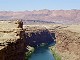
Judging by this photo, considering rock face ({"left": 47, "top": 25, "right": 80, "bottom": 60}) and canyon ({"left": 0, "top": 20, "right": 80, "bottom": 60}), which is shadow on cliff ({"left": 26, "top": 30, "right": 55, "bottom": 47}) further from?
rock face ({"left": 47, "top": 25, "right": 80, "bottom": 60})

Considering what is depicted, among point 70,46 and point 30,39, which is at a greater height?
point 70,46

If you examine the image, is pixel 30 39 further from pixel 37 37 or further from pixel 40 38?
pixel 40 38

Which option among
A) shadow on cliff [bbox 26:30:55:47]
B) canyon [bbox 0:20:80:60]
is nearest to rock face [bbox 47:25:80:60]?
canyon [bbox 0:20:80:60]

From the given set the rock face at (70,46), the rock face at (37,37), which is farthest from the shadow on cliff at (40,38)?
the rock face at (70,46)

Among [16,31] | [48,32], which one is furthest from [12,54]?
[48,32]

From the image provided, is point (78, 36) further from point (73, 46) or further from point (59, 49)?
point (59, 49)

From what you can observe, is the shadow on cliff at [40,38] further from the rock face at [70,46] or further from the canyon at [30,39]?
the rock face at [70,46]

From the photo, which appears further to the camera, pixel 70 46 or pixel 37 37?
pixel 37 37

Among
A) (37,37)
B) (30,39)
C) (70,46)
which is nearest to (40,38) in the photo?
(37,37)
